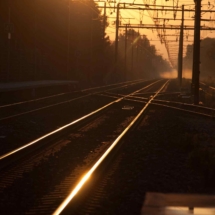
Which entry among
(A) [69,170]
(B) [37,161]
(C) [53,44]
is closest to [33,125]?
(B) [37,161]

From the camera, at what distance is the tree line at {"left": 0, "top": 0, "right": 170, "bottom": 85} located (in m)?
49.3

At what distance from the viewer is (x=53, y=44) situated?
6719 centimetres

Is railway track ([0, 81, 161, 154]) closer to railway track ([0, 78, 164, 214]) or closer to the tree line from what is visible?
railway track ([0, 78, 164, 214])

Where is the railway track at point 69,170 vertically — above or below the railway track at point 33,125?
above

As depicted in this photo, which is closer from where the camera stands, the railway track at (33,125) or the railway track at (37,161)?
the railway track at (37,161)

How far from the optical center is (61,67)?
7100 cm

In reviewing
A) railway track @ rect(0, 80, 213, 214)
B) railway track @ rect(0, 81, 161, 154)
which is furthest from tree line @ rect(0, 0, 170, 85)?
railway track @ rect(0, 80, 213, 214)

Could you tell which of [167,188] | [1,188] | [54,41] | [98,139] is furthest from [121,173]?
[54,41]

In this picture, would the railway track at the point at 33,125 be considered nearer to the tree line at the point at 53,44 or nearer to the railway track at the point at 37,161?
the railway track at the point at 37,161

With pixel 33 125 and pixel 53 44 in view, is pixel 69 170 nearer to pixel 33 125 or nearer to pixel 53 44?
pixel 33 125

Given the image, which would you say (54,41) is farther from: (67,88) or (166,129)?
(166,129)

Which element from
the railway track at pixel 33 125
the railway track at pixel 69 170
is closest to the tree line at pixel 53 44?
the railway track at pixel 33 125

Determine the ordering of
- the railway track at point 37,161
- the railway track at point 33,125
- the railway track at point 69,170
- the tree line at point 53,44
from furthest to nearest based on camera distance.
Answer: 1. the tree line at point 53,44
2. the railway track at point 33,125
3. the railway track at point 37,161
4. the railway track at point 69,170

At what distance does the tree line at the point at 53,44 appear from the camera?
49344 mm
